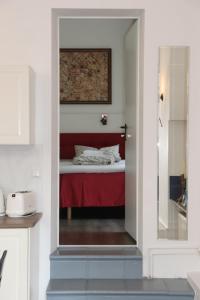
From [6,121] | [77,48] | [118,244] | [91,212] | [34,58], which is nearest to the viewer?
[6,121]

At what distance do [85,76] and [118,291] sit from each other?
168 inches

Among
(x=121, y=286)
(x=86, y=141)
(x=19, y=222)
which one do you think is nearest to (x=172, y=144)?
(x=121, y=286)

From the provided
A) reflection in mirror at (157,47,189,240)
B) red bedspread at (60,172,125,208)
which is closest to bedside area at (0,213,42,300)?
reflection in mirror at (157,47,189,240)

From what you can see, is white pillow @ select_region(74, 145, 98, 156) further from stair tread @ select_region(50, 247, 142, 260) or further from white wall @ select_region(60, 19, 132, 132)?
stair tread @ select_region(50, 247, 142, 260)

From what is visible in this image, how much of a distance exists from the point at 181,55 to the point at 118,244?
2.03m

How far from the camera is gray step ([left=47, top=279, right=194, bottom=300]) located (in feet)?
11.4

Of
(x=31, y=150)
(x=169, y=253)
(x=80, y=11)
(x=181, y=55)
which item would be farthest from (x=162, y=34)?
(x=169, y=253)

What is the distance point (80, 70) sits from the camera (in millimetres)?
6887

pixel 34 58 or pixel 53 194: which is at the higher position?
pixel 34 58

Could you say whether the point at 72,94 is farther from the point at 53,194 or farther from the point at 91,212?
the point at 53,194

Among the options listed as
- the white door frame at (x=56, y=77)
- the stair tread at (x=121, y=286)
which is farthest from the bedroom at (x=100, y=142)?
the stair tread at (x=121, y=286)

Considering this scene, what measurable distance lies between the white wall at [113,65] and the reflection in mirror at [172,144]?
3.10 metres

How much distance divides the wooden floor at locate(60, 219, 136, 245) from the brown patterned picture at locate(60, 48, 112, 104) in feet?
7.89

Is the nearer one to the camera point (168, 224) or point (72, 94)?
point (168, 224)
